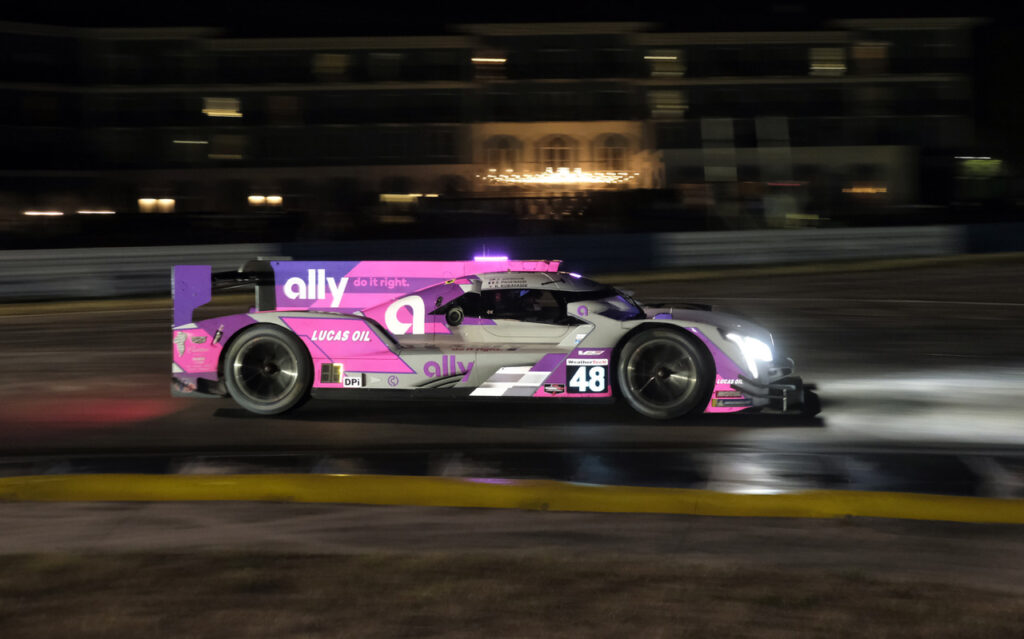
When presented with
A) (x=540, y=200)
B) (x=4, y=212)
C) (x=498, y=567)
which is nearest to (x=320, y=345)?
(x=498, y=567)

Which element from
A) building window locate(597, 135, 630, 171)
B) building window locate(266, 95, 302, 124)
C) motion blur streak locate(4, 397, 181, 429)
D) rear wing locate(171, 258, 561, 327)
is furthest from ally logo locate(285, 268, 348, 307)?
building window locate(266, 95, 302, 124)

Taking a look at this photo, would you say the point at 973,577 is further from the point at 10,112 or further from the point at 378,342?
the point at 10,112

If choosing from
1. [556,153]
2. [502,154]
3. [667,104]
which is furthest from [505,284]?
[667,104]

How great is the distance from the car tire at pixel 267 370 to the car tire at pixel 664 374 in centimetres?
245

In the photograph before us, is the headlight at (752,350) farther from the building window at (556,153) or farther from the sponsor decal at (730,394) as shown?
the building window at (556,153)

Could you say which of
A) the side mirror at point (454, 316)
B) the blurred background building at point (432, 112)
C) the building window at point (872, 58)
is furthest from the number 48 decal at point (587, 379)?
the building window at point (872, 58)

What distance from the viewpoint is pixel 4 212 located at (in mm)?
50312

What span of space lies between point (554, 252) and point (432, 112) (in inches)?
1171

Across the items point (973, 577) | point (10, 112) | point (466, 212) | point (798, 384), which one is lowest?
point (973, 577)

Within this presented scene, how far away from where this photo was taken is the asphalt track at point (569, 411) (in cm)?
835

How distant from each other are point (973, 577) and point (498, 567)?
1.97 m

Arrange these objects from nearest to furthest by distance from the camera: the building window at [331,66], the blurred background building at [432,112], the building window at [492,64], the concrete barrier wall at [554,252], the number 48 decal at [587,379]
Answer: the number 48 decal at [587,379], the concrete barrier wall at [554,252], the blurred background building at [432,112], the building window at [492,64], the building window at [331,66]

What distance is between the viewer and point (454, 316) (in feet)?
30.5

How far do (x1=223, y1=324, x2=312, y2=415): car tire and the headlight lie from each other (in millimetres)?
3247
